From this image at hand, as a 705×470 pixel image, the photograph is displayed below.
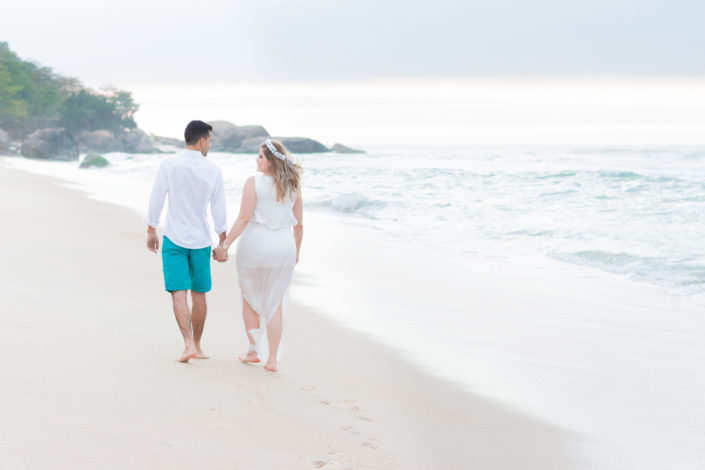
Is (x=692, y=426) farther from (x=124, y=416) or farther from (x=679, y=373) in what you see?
(x=124, y=416)

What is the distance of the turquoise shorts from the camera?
15.8ft

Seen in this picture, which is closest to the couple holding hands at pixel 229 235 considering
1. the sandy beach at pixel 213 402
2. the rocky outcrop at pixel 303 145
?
the sandy beach at pixel 213 402

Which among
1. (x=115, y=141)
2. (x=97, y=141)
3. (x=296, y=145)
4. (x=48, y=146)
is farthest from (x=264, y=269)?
(x=296, y=145)

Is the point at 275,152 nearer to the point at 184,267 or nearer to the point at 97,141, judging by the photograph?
the point at 184,267

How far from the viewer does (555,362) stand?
19.5 ft

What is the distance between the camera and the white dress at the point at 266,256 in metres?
5.04

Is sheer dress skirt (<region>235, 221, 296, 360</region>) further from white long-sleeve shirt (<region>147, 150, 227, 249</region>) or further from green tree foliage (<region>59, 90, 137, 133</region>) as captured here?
green tree foliage (<region>59, 90, 137, 133</region>)

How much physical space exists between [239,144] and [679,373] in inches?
4154

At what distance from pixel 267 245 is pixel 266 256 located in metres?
0.07

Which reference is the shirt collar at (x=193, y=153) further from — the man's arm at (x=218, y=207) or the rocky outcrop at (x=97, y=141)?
the rocky outcrop at (x=97, y=141)

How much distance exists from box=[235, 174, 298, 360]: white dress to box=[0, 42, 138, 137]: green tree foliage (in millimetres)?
75324

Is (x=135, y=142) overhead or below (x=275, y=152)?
overhead

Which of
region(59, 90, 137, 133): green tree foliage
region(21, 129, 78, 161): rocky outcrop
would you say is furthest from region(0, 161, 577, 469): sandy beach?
region(59, 90, 137, 133): green tree foliage

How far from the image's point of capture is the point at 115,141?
299 ft
